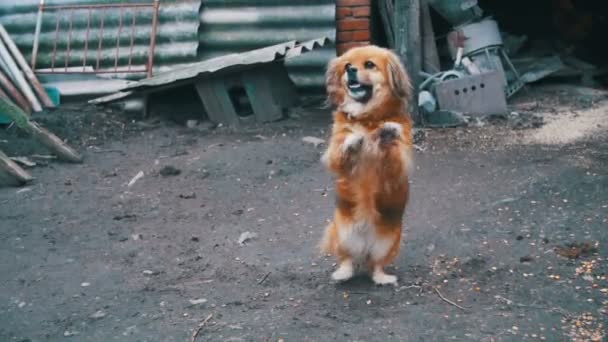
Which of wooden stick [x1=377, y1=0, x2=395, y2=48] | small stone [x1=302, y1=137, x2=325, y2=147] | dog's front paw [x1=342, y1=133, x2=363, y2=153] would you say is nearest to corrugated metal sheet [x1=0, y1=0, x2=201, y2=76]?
small stone [x1=302, y1=137, x2=325, y2=147]

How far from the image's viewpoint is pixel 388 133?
3.93 metres

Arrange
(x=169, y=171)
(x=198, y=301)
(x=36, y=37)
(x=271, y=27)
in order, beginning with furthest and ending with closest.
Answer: (x=36, y=37), (x=271, y=27), (x=169, y=171), (x=198, y=301)

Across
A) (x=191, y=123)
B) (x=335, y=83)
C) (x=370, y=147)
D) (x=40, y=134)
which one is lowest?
(x=191, y=123)

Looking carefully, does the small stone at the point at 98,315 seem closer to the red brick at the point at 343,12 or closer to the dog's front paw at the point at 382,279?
the dog's front paw at the point at 382,279

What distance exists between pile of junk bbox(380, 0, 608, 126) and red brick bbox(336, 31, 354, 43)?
36.1 inches

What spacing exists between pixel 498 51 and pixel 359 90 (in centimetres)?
505

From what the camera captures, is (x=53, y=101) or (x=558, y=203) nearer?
(x=558, y=203)

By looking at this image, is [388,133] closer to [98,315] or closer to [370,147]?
[370,147]

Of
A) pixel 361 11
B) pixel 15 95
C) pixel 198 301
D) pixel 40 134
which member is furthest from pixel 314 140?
pixel 15 95

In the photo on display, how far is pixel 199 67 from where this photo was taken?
7738 mm

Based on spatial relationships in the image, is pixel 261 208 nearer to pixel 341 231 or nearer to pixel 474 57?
pixel 341 231

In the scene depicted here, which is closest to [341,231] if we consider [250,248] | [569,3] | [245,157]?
[250,248]

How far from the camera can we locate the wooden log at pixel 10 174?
643 cm

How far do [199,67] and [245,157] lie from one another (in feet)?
4.69
